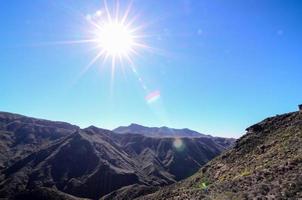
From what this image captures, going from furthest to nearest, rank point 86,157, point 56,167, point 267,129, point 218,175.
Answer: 1. point 86,157
2. point 56,167
3. point 267,129
4. point 218,175

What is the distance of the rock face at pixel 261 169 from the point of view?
26.4m

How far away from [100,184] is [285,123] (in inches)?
4450

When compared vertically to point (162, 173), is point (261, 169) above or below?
below

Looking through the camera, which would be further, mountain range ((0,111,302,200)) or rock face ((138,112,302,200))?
mountain range ((0,111,302,200))

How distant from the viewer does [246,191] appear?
92.0ft

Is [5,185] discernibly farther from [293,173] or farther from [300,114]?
[293,173]

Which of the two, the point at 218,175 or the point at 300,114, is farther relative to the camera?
the point at 300,114

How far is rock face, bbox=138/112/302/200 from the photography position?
26359 millimetres

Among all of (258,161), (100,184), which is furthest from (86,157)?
(258,161)

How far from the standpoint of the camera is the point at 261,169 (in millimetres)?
36438

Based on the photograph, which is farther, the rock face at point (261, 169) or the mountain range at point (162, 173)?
the mountain range at point (162, 173)

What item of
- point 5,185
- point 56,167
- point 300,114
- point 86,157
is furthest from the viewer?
point 86,157

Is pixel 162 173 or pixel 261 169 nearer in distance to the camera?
pixel 261 169

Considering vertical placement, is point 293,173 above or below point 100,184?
below
